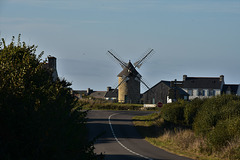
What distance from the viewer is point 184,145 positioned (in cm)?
3188

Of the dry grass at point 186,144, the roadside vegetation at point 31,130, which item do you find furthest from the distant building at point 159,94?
the roadside vegetation at point 31,130

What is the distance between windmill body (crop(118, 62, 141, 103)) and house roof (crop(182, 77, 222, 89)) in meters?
35.3

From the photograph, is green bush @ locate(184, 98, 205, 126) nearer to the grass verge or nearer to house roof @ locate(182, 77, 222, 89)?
the grass verge

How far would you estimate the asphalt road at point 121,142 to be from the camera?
1084 inches

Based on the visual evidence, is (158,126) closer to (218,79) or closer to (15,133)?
(15,133)

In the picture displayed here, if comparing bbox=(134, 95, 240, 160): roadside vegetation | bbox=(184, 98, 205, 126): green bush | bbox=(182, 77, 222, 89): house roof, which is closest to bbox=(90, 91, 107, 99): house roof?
bbox=(182, 77, 222, 89): house roof

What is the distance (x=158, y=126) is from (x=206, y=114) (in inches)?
407

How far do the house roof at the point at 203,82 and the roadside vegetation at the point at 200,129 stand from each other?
2422 inches

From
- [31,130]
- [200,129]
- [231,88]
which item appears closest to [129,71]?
[231,88]

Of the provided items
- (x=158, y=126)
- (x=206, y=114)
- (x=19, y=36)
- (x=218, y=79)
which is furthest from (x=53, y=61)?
(x=218, y=79)

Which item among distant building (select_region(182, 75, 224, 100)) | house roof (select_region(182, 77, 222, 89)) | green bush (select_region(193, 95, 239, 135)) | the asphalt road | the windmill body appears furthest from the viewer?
house roof (select_region(182, 77, 222, 89))

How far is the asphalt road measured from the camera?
27.5 meters

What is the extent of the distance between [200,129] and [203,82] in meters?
77.0

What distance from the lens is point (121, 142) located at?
35.4 meters
